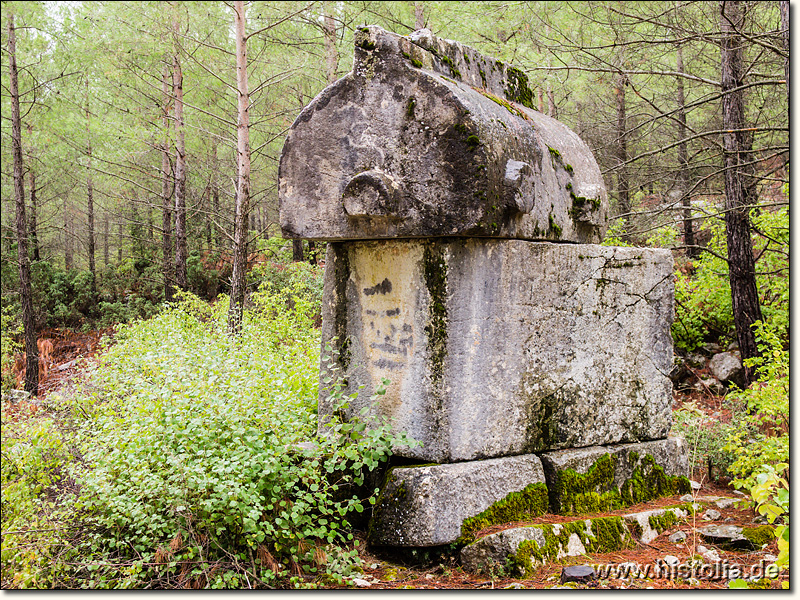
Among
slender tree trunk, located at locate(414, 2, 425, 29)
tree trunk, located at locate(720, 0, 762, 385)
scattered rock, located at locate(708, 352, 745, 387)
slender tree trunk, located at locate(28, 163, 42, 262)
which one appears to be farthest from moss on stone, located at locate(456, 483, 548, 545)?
slender tree trunk, located at locate(28, 163, 42, 262)

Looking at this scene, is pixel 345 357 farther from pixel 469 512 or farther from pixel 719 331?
pixel 719 331

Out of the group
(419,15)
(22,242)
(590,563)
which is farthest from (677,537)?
(22,242)

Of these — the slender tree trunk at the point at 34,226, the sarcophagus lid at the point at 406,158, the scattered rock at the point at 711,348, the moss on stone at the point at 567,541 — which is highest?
the slender tree trunk at the point at 34,226

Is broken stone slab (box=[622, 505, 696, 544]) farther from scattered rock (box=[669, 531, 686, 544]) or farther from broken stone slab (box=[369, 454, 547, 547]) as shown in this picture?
broken stone slab (box=[369, 454, 547, 547])

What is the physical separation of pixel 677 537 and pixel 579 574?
0.97 metres

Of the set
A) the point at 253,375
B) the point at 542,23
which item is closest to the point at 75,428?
the point at 253,375

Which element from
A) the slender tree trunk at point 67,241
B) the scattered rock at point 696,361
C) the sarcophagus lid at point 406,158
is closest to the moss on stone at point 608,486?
the sarcophagus lid at point 406,158

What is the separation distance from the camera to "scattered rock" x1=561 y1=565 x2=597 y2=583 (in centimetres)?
308

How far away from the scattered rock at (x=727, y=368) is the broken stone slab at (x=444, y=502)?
6.23 m

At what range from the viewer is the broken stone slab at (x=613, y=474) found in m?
3.69

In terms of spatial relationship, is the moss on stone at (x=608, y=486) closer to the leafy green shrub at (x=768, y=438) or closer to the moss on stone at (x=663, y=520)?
the moss on stone at (x=663, y=520)

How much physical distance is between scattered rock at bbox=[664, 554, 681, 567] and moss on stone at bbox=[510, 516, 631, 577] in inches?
10.3

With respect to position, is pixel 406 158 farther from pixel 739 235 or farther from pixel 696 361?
pixel 696 361

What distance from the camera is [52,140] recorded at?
1330 centimetres
